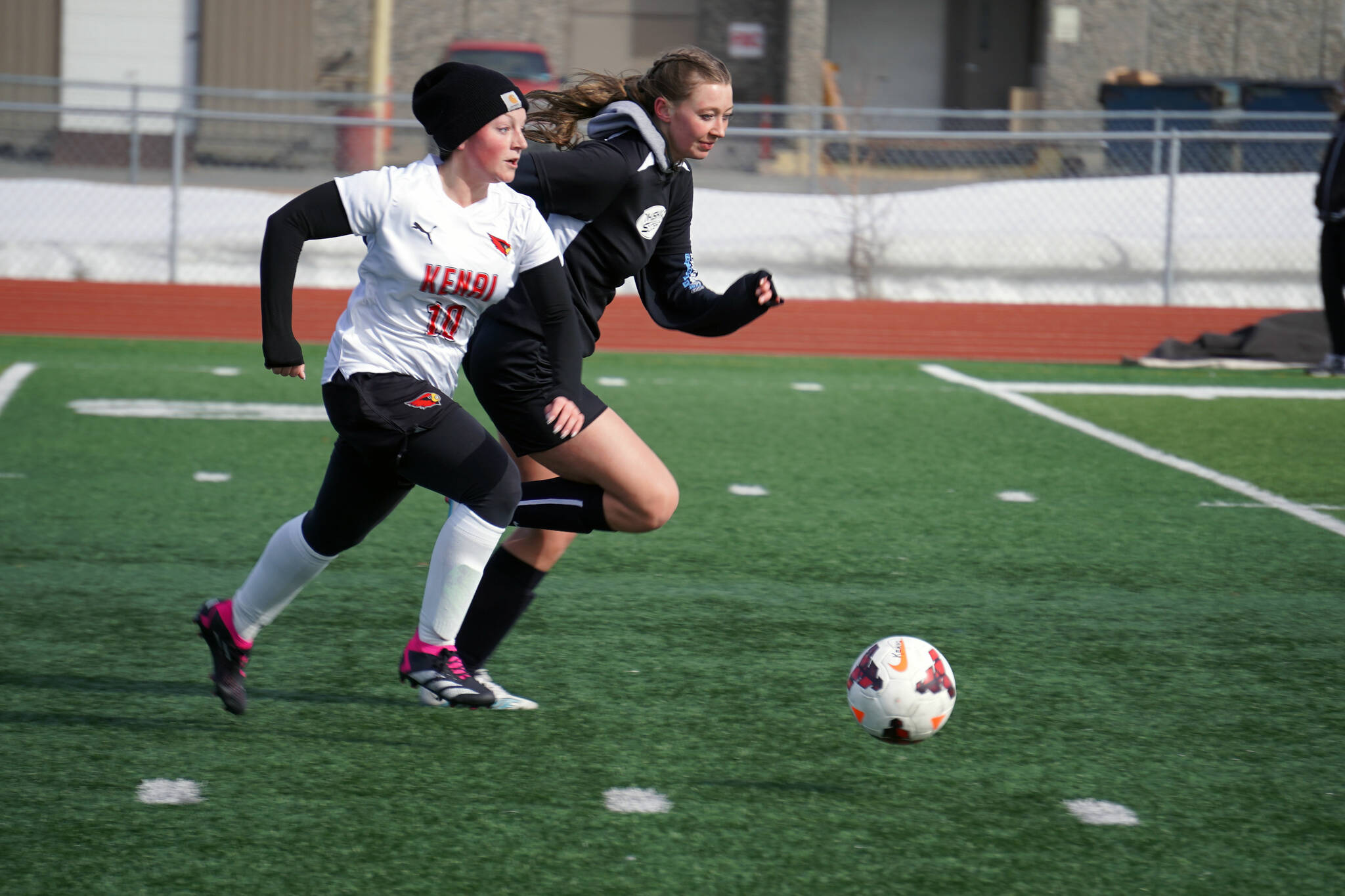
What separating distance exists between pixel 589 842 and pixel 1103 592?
2826mm

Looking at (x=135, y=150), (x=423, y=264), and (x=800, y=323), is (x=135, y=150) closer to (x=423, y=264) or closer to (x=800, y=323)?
(x=800, y=323)

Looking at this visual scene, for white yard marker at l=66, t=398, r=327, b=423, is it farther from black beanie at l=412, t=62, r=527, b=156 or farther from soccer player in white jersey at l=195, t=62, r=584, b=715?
black beanie at l=412, t=62, r=527, b=156

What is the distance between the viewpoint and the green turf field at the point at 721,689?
10.2ft

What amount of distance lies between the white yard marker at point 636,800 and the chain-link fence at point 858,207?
11042 millimetres

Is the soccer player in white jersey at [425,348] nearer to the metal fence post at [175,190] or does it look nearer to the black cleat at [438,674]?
the black cleat at [438,674]

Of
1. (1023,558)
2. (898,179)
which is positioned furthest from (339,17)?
(1023,558)

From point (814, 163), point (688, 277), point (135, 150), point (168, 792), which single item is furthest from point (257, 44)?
point (168, 792)

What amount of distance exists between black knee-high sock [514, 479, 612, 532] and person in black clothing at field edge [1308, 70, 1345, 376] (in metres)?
8.42

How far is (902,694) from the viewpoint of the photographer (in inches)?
145

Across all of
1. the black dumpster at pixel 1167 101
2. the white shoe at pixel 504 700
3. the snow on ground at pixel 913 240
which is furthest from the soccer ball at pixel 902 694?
the black dumpster at pixel 1167 101

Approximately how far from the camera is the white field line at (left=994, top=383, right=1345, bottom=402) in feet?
34.6

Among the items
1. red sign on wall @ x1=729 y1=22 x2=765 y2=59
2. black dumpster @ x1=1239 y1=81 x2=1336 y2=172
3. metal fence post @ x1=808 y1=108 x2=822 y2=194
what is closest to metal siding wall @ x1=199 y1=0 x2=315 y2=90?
red sign on wall @ x1=729 y1=22 x2=765 y2=59

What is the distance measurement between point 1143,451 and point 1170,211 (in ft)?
20.3

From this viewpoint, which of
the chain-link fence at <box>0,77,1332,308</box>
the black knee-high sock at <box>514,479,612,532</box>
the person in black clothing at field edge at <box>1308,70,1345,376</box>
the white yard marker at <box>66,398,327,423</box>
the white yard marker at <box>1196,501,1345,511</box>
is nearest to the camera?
the black knee-high sock at <box>514,479,612,532</box>
